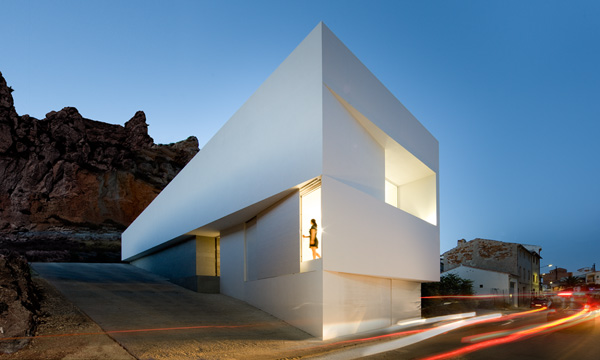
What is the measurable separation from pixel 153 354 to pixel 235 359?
1.55 meters

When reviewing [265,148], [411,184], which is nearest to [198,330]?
[265,148]

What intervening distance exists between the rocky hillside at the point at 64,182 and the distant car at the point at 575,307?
128 ft

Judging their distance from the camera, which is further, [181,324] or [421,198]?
[421,198]

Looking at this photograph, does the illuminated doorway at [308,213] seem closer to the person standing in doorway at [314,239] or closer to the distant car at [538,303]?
the person standing in doorway at [314,239]

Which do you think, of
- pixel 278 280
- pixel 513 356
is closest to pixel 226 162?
pixel 278 280

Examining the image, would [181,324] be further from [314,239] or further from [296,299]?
[314,239]

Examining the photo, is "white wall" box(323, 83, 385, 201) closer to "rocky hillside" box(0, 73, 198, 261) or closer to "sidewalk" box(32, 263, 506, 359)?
"sidewalk" box(32, 263, 506, 359)

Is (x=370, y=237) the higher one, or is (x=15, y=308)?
(x=370, y=237)

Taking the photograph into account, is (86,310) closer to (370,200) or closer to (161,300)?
(161,300)

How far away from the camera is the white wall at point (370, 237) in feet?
32.6

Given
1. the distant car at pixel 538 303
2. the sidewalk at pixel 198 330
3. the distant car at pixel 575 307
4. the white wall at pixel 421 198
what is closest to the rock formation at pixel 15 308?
the sidewalk at pixel 198 330

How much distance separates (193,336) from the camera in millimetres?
8977

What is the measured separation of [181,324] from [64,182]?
135ft

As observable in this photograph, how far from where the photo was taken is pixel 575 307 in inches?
922
